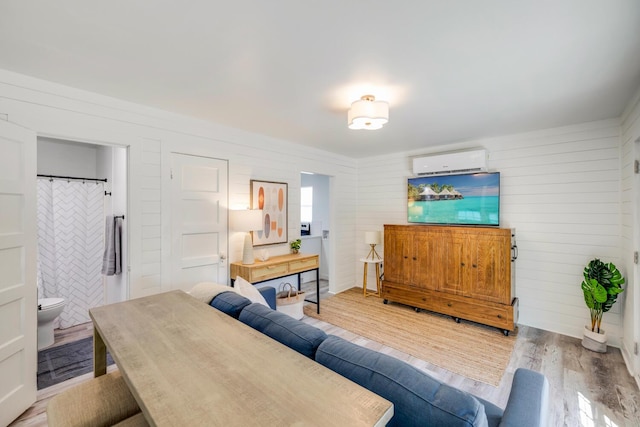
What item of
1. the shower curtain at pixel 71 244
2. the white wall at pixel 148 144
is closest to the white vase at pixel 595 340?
the white wall at pixel 148 144

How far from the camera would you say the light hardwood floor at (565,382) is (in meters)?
2.02

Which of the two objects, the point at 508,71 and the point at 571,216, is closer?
the point at 508,71

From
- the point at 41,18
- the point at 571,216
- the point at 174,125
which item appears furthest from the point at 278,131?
the point at 571,216

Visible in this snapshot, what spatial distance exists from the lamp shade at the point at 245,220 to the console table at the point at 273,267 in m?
0.44

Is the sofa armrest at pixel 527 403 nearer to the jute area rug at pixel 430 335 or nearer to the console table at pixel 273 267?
the jute area rug at pixel 430 335

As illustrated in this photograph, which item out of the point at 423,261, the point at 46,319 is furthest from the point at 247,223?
the point at 423,261

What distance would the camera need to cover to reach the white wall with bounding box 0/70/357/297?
2219 millimetres

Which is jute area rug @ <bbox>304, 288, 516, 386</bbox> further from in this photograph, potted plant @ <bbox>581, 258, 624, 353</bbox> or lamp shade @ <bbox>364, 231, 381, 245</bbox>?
lamp shade @ <bbox>364, 231, 381, 245</bbox>

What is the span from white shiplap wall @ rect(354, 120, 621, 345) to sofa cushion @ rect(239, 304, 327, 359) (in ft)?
11.5

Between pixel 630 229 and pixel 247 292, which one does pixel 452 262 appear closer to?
pixel 630 229

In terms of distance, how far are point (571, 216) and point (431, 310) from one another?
2.03m

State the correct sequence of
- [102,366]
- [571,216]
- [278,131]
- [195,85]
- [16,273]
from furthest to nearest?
1. [278,131]
2. [571,216]
3. [195,85]
4. [16,273]
5. [102,366]

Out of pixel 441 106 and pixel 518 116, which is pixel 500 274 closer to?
pixel 518 116

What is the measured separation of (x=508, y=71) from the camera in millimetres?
2051
